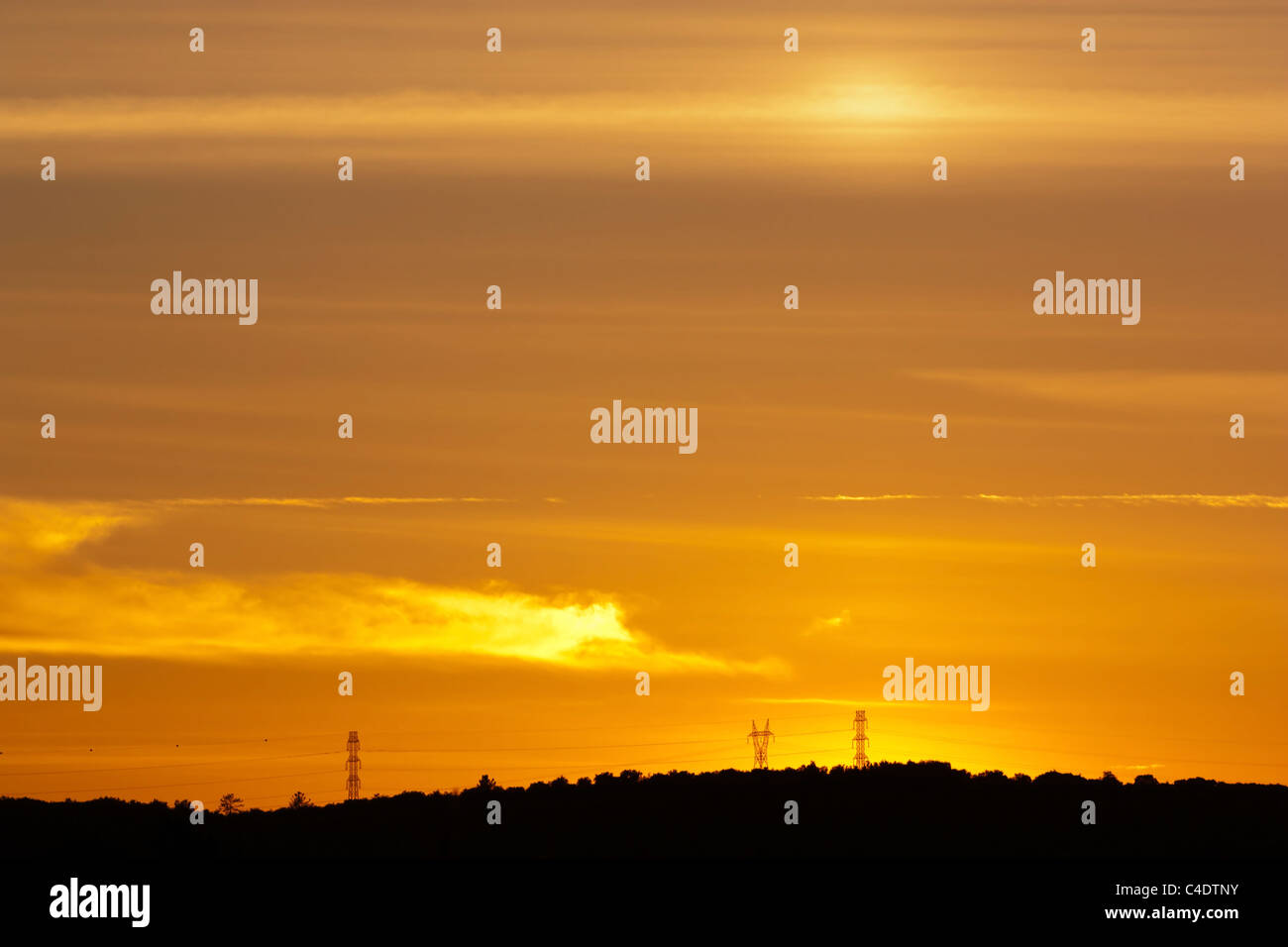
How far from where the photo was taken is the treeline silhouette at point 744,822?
140m

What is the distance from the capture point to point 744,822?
147m

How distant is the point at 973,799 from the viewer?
148 metres

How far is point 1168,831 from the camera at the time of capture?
472ft

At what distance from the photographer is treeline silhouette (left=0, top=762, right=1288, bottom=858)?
140375mm
